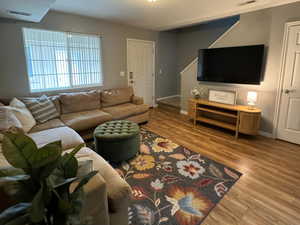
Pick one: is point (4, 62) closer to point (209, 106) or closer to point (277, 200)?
point (209, 106)

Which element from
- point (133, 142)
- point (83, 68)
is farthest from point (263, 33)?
point (83, 68)

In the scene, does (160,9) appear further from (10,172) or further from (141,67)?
(10,172)

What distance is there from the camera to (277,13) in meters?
3.07

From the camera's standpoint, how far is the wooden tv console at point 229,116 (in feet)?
10.6

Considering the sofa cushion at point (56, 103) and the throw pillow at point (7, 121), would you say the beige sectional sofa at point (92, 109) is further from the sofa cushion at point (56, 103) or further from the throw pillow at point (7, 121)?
the throw pillow at point (7, 121)

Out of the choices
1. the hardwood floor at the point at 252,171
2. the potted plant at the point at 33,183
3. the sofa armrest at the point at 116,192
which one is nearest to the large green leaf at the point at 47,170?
the potted plant at the point at 33,183

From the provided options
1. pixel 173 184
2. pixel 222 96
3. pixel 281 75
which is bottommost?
pixel 173 184

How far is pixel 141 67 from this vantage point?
5.23m

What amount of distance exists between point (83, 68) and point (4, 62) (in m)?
1.45

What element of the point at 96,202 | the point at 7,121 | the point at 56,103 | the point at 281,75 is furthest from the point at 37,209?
the point at 281,75

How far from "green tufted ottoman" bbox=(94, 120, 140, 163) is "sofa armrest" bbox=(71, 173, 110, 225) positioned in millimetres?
1228

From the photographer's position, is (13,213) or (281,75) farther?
(281,75)

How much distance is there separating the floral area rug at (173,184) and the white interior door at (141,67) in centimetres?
267

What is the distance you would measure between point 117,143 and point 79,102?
5.46ft
